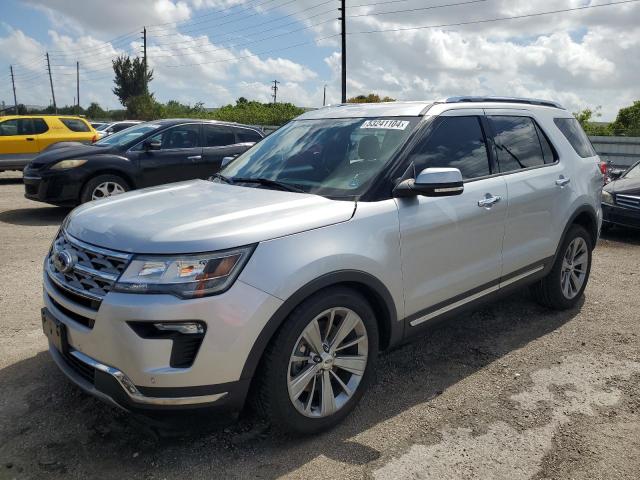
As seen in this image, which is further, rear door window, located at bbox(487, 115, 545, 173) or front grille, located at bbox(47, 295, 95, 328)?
rear door window, located at bbox(487, 115, 545, 173)

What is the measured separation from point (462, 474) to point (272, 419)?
95cm

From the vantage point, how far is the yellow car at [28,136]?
13.4m

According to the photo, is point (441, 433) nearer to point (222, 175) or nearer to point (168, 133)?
point (222, 175)

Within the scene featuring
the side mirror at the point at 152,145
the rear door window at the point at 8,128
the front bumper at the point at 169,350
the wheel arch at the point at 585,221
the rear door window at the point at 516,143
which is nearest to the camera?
the front bumper at the point at 169,350

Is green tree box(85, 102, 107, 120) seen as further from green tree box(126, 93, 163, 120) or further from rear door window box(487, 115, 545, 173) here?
rear door window box(487, 115, 545, 173)

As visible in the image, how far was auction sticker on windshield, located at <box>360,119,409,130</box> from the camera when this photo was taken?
3557 millimetres

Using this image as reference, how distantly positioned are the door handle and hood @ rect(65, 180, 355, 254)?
1083 mm

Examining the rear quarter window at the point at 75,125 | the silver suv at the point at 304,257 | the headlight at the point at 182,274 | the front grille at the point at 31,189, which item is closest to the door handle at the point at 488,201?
the silver suv at the point at 304,257

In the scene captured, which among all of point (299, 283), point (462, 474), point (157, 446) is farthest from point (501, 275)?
point (157, 446)

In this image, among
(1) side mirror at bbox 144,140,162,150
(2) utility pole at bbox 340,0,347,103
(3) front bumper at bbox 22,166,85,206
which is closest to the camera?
(3) front bumper at bbox 22,166,85,206

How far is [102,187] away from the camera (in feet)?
28.0

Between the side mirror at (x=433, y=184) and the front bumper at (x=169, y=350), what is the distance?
3.55 feet

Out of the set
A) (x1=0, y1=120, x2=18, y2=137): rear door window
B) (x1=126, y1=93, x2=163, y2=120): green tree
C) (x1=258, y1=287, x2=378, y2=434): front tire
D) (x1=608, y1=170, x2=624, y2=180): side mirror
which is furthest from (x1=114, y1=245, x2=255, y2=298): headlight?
(x1=126, y1=93, x2=163, y2=120): green tree

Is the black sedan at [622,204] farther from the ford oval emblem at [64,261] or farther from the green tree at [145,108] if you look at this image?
the green tree at [145,108]
